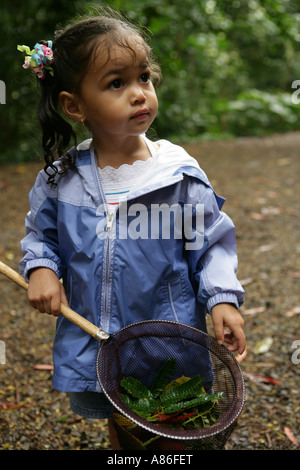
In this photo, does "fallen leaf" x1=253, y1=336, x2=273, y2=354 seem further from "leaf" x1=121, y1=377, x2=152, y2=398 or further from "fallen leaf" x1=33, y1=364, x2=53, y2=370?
"leaf" x1=121, y1=377, x2=152, y2=398

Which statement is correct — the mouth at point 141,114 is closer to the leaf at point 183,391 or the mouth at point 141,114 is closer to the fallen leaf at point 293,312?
the leaf at point 183,391

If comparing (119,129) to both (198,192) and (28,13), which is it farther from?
(28,13)

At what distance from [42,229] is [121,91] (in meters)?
0.53

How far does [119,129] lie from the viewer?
5.15 ft

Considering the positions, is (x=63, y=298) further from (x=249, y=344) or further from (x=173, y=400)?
(x=249, y=344)

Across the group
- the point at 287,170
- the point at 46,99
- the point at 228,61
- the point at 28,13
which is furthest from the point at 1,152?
the point at 228,61

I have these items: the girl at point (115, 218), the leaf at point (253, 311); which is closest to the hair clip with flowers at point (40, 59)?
the girl at point (115, 218)

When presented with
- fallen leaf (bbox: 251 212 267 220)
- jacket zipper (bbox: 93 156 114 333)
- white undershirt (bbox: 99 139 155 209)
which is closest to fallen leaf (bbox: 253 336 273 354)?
jacket zipper (bbox: 93 156 114 333)

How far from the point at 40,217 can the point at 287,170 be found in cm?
543

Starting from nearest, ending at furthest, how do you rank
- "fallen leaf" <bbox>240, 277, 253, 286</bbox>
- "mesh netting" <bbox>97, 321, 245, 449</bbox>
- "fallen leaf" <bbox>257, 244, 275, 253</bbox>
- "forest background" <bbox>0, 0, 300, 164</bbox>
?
1. "mesh netting" <bbox>97, 321, 245, 449</bbox>
2. "fallen leaf" <bbox>240, 277, 253, 286</bbox>
3. "fallen leaf" <bbox>257, 244, 275, 253</bbox>
4. "forest background" <bbox>0, 0, 300, 164</bbox>

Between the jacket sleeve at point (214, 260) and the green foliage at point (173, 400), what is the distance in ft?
0.78

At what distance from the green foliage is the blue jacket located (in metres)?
0.17

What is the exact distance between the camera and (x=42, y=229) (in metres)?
1.70

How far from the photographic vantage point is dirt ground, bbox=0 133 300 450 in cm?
218
